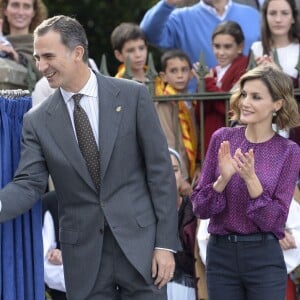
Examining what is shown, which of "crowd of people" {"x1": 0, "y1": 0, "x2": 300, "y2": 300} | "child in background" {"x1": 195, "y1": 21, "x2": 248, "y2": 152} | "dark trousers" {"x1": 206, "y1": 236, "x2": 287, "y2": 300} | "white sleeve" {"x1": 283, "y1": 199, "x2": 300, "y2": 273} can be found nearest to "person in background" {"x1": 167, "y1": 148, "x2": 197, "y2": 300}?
"crowd of people" {"x1": 0, "y1": 0, "x2": 300, "y2": 300}

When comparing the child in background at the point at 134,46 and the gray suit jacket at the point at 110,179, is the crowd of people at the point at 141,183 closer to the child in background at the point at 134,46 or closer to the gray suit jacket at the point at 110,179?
the gray suit jacket at the point at 110,179

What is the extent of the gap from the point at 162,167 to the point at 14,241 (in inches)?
34.3

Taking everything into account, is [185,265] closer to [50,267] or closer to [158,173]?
[50,267]

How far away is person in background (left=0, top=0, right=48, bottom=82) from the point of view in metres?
8.35

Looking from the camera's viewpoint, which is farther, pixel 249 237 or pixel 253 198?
pixel 249 237

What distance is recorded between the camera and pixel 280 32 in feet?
26.1

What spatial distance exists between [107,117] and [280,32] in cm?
282

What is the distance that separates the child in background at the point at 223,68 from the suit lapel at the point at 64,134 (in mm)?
2358

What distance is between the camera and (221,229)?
5.92 m

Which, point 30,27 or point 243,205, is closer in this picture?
point 243,205

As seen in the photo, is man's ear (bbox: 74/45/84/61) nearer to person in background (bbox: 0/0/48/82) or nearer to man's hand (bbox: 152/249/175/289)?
Answer: man's hand (bbox: 152/249/175/289)

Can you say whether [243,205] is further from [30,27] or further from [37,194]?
[30,27]

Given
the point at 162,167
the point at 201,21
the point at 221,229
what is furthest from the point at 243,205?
the point at 201,21

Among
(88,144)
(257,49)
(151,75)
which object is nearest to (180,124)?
(151,75)
